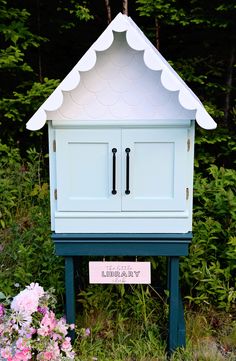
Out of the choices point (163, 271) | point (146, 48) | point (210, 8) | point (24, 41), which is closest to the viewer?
point (146, 48)

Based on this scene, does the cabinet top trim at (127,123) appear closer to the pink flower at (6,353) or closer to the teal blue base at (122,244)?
the teal blue base at (122,244)

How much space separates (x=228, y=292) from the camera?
10.2 feet

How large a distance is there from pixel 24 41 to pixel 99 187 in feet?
10.6

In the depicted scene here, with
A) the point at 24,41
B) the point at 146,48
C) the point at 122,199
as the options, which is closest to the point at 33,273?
the point at 122,199

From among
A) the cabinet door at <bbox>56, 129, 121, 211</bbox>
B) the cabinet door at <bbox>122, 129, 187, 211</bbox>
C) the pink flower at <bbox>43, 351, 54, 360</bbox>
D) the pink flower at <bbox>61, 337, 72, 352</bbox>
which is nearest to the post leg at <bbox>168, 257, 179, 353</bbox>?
the cabinet door at <bbox>122, 129, 187, 211</bbox>

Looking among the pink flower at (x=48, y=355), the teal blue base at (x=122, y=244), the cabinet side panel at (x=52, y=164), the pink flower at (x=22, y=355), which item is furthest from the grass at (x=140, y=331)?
the cabinet side panel at (x=52, y=164)

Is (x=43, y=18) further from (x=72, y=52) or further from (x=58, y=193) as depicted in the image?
(x=58, y=193)

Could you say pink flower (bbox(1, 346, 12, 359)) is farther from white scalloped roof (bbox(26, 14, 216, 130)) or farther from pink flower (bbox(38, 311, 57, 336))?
white scalloped roof (bbox(26, 14, 216, 130))

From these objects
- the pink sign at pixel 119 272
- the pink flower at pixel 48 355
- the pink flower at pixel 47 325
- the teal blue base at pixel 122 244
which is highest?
the teal blue base at pixel 122 244

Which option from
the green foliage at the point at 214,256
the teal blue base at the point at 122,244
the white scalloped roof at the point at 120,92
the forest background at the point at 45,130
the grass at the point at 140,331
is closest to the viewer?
the white scalloped roof at the point at 120,92

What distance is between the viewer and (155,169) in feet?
7.97

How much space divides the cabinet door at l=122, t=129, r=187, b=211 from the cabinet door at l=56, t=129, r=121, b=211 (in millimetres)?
65

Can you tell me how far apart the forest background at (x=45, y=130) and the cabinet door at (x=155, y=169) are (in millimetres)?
820

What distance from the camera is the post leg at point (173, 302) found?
2.60 metres
